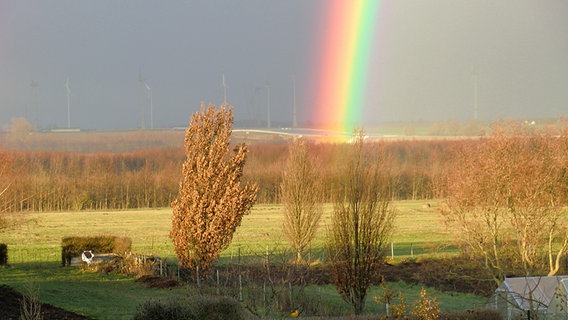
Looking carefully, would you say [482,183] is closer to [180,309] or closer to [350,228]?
[350,228]

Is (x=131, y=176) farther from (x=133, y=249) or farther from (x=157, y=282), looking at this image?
(x=157, y=282)

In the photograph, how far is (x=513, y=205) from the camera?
3105cm

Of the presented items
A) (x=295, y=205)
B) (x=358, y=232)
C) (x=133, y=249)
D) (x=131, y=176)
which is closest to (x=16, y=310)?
(x=358, y=232)

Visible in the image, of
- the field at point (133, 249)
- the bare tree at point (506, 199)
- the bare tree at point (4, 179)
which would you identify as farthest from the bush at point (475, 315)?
the bare tree at point (4, 179)

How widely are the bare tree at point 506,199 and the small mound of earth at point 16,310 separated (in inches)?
592

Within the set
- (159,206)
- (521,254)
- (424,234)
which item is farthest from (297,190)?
(159,206)

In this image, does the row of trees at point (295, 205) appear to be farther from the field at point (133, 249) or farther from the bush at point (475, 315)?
the bush at point (475, 315)

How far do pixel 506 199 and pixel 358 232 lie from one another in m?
7.21

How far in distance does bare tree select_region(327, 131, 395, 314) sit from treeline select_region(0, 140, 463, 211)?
139ft

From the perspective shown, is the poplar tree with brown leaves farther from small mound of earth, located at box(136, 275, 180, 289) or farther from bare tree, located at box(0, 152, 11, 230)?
bare tree, located at box(0, 152, 11, 230)

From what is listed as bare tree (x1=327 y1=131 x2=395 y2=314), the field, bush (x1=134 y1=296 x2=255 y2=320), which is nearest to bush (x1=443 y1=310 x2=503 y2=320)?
bare tree (x1=327 y1=131 x2=395 y2=314)

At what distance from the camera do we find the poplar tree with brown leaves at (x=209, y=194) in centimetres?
3266

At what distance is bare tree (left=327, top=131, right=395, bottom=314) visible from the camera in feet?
88.4

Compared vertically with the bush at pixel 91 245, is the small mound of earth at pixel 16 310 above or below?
above
